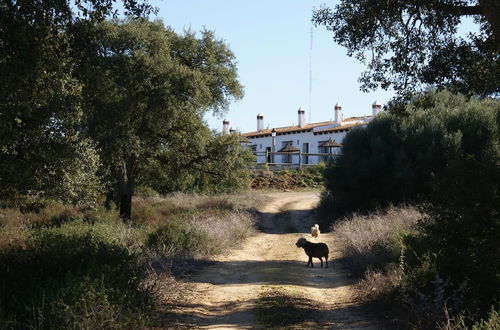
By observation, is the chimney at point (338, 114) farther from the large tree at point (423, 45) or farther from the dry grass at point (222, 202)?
the large tree at point (423, 45)

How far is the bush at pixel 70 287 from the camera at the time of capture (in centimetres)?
611

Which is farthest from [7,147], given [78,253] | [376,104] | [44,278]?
[376,104]

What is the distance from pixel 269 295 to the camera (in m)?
10.3

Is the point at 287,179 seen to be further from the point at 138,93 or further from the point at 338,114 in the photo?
the point at 138,93

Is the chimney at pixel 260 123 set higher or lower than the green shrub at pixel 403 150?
higher

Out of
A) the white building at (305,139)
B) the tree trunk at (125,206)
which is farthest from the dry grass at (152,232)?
the white building at (305,139)

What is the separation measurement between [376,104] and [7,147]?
157ft

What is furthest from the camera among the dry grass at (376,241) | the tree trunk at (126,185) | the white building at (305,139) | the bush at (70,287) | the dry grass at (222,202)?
the white building at (305,139)

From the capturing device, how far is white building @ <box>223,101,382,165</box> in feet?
180

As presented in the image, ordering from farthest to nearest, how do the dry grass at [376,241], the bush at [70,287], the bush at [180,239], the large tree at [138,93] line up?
1. the large tree at [138,93]
2. the bush at [180,239]
3. the dry grass at [376,241]
4. the bush at [70,287]

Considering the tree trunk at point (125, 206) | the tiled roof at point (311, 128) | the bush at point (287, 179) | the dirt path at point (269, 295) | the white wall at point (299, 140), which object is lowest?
the dirt path at point (269, 295)

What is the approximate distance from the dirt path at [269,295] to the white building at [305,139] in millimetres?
35586

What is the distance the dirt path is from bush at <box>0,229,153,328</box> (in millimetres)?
1174

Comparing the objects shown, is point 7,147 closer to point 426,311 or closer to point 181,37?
point 426,311
